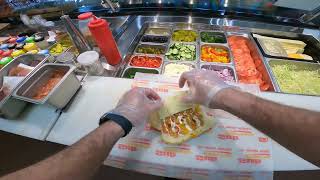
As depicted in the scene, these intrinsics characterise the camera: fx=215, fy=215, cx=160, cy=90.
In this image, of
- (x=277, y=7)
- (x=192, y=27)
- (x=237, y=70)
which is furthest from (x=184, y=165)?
(x=277, y=7)

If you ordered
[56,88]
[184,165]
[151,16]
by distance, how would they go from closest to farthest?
1. [184,165]
2. [56,88]
3. [151,16]

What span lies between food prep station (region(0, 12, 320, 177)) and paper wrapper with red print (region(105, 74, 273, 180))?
0.30ft

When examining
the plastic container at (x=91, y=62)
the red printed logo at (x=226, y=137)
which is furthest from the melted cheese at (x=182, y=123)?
the plastic container at (x=91, y=62)

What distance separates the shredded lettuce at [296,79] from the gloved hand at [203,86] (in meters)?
0.62

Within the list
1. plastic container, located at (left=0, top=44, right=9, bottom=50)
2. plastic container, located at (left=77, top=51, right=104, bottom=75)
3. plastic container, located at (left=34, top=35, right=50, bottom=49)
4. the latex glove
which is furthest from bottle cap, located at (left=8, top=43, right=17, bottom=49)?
the latex glove

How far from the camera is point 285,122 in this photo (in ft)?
2.49

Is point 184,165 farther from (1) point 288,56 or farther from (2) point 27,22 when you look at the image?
(2) point 27,22

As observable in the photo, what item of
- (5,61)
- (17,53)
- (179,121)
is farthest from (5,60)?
(179,121)

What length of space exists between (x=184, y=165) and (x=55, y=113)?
2.55 feet

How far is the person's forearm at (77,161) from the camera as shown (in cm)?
73

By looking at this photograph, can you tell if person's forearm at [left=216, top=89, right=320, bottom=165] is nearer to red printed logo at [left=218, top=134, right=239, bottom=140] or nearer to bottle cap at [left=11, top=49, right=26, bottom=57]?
red printed logo at [left=218, top=134, right=239, bottom=140]

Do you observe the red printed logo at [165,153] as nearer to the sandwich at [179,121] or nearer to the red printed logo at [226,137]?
the sandwich at [179,121]

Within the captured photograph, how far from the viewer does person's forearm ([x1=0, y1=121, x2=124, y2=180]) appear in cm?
73

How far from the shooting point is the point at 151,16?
2.05m
